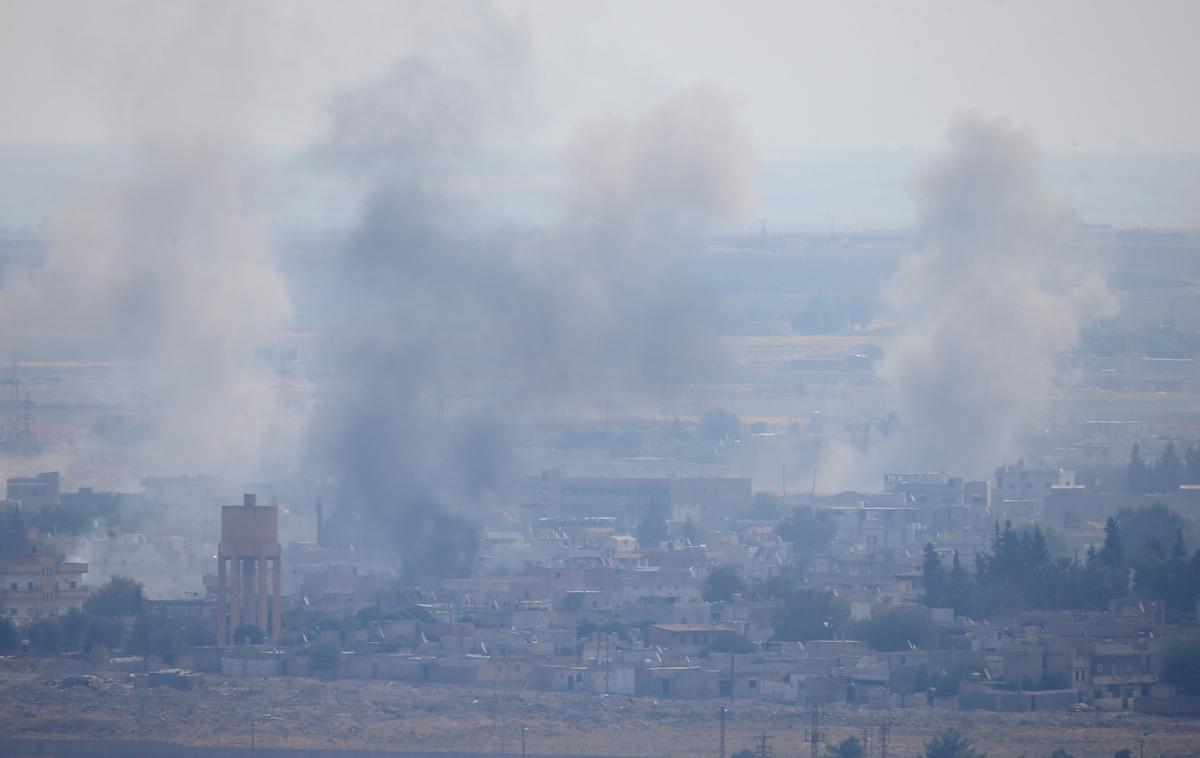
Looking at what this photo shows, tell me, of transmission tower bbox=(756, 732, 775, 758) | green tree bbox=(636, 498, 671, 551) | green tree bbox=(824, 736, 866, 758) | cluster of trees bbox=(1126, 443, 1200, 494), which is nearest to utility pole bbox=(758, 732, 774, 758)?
transmission tower bbox=(756, 732, 775, 758)

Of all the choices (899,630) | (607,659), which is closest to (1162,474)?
(899,630)

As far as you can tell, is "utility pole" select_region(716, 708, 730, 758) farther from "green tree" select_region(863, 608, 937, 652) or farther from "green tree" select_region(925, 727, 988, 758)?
"green tree" select_region(863, 608, 937, 652)

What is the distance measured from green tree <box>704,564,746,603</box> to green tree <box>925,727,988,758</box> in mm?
14089

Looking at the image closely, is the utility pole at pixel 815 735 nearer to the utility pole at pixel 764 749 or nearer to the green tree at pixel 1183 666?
the utility pole at pixel 764 749

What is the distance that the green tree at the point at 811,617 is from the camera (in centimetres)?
5294

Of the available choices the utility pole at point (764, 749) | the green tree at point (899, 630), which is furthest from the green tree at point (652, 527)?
the utility pole at point (764, 749)

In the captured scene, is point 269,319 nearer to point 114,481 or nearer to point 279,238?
point 114,481

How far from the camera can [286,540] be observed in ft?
219

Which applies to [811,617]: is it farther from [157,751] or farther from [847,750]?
[157,751]

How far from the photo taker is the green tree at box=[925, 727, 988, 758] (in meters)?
41.7

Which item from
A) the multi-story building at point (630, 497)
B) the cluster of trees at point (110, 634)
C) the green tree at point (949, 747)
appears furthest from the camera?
the multi-story building at point (630, 497)

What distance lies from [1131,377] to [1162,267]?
1121 inches

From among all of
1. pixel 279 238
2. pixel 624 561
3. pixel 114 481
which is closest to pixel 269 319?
pixel 114 481

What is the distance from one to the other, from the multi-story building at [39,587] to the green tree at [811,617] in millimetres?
11234
